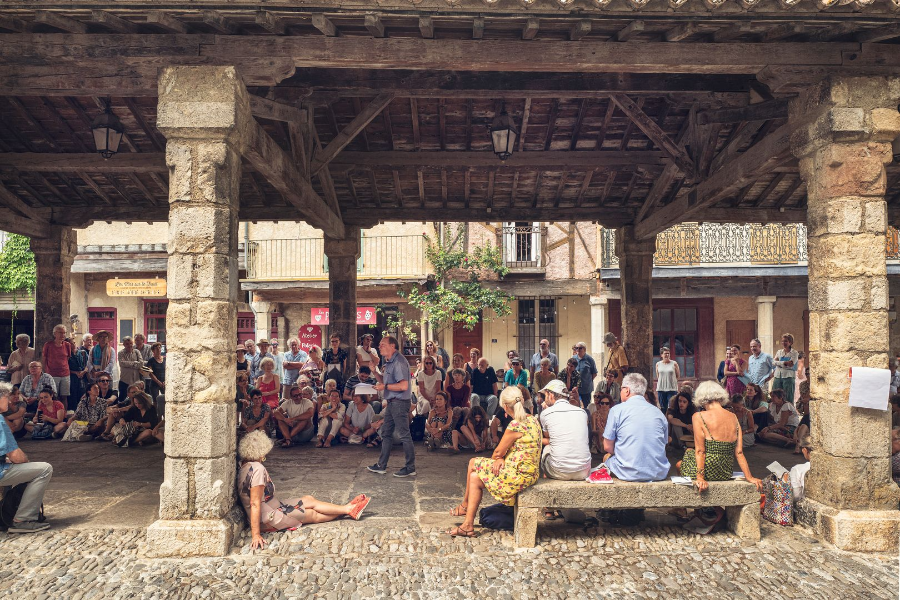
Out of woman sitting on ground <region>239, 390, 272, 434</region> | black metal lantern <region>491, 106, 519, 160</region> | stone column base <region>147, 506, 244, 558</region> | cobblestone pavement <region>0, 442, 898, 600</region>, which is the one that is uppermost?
black metal lantern <region>491, 106, 519, 160</region>

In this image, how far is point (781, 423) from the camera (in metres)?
8.66

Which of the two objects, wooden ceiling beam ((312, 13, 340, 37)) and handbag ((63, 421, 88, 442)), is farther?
handbag ((63, 421, 88, 442))

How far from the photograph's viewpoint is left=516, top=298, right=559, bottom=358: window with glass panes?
18.1 m

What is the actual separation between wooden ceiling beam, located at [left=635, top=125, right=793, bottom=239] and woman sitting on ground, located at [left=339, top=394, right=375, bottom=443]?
506 cm

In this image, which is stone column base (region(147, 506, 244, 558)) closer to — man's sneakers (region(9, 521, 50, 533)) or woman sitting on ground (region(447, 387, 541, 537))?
man's sneakers (region(9, 521, 50, 533))

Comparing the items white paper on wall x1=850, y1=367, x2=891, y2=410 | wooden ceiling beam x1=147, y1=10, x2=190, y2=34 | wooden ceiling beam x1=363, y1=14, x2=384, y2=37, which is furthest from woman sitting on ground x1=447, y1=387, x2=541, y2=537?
wooden ceiling beam x1=147, y1=10, x2=190, y2=34

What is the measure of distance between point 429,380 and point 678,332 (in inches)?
466

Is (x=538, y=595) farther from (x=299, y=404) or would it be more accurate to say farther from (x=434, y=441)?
(x=299, y=404)

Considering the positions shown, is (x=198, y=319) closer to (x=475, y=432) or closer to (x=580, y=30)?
(x=580, y=30)

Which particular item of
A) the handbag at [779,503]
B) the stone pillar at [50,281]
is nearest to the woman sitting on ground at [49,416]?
the stone pillar at [50,281]

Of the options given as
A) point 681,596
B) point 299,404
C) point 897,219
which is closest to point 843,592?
point 681,596

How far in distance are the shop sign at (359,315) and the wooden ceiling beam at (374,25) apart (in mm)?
13814

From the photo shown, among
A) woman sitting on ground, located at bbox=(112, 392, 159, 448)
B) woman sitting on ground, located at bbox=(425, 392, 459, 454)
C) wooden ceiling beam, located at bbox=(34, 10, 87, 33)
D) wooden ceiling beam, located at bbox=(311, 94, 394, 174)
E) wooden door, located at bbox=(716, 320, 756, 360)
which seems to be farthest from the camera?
wooden door, located at bbox=(716, 320, 756, 360)

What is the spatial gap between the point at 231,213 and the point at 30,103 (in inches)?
158
